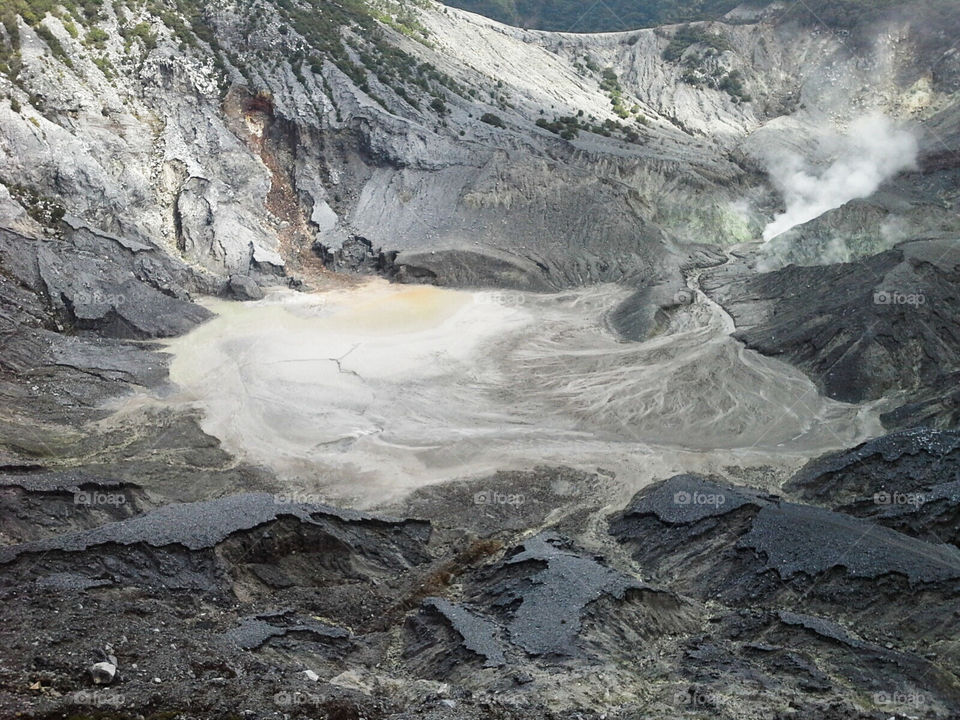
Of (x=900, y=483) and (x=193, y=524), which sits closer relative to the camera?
(x=193, y=524)

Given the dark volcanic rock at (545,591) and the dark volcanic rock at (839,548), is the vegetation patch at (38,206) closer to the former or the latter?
the dark volcanic rock at (545,591)

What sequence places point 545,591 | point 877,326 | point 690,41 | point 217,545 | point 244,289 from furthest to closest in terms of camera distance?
point 690,41, point 244,289, point 877,326, point 217,545, point 545,591

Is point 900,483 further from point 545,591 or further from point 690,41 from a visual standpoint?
point 690,41

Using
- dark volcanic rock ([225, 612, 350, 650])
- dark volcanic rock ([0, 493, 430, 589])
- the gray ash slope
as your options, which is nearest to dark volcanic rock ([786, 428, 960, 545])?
the gray ash slope

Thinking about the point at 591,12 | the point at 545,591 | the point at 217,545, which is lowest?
the point at 217,545

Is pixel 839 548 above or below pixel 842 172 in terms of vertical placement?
below

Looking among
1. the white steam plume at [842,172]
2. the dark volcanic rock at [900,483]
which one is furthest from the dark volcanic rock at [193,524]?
the white steam plume at [842,172]

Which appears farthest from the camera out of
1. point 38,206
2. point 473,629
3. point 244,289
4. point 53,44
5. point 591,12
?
point 591,12

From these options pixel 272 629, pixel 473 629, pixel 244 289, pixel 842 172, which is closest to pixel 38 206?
pixel 244 289
